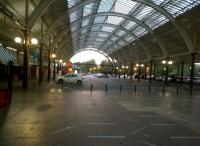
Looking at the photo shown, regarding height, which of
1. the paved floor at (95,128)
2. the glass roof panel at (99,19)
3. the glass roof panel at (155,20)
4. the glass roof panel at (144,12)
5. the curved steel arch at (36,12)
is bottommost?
the paved floor at (95,128)

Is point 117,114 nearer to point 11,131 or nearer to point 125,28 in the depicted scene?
point 11,131

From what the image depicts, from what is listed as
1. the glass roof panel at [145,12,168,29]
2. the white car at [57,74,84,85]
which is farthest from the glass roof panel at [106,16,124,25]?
the white car at [57,74,84,85]

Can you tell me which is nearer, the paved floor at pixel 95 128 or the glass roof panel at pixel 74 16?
the paved floor at pixel 95 128

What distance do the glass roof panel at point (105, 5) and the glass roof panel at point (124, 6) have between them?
88 cm

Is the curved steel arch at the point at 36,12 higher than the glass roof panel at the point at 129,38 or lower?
lower

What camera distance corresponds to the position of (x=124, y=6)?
193 feet

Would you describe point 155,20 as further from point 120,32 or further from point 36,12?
point 36,12

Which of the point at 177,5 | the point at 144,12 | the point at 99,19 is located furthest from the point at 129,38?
the point at 177,5

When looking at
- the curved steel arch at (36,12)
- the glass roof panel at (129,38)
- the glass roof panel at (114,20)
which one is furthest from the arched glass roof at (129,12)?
the curved steel arch at (36,12)

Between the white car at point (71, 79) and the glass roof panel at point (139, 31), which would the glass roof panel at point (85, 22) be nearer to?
the glass roof panel at point (139, 31)

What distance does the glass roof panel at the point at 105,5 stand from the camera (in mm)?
55375

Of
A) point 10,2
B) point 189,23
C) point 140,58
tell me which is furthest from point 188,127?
point 140,58

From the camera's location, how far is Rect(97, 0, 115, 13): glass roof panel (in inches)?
2180

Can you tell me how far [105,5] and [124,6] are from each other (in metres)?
3.30
